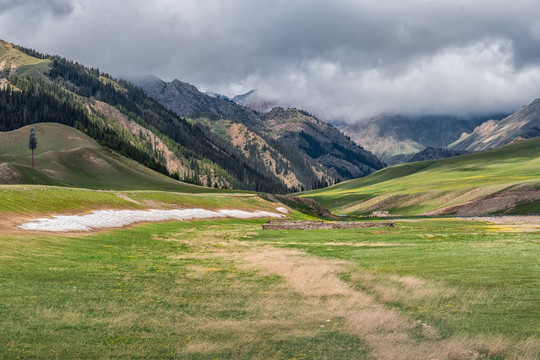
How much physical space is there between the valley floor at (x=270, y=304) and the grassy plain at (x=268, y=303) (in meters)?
0.07

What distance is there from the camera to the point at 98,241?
40844 mm

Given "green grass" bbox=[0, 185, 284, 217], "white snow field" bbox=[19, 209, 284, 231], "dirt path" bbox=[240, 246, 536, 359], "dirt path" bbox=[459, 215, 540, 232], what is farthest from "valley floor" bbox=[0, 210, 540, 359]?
"dirt path" bbox=[459, 215, 540, 232]

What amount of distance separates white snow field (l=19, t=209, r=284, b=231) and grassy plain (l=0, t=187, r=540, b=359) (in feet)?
25.0

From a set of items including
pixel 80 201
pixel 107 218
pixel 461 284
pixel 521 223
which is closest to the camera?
pixel 461 284

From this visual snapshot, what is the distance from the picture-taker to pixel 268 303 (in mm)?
20219

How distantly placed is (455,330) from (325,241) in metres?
32.8

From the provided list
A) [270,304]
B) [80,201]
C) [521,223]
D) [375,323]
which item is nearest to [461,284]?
[375,323]

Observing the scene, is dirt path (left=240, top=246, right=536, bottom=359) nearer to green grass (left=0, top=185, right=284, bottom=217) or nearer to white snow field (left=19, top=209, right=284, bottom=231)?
white snow field (left=19, top=209, right=284, bottom=231)

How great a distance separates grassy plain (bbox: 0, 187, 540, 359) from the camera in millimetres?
14016

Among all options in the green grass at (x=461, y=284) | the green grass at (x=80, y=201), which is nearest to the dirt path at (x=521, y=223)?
the green grass at (x=461, y=284)

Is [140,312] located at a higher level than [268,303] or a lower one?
higher

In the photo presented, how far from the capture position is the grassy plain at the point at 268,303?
14.0 meters

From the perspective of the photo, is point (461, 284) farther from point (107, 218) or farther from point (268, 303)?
point (107, 218)

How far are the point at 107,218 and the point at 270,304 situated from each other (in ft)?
139
